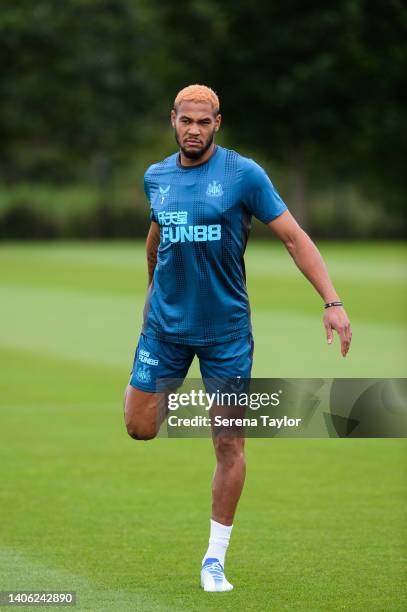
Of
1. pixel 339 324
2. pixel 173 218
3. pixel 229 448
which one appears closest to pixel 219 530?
pixel 229 448

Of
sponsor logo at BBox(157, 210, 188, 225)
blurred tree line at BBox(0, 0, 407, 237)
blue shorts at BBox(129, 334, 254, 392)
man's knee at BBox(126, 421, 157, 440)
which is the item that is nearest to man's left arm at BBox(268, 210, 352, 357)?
sponsor logo at BBox(157, 210, 188, 225)

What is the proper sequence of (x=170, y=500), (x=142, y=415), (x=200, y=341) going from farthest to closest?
1. (x=170, y=500)
2. (x=142, y=415)
3. (x=200, y=341)

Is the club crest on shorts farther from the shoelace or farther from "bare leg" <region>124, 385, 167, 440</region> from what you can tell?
the shoelace

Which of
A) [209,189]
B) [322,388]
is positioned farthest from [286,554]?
Result: [209,189]

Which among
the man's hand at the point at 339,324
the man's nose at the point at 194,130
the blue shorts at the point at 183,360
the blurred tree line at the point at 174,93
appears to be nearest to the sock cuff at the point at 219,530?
the blue shorts at the point at 183,360

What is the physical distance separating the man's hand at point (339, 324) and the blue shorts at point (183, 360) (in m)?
0.57


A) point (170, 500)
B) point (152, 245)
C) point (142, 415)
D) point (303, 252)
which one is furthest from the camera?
point (170, 500)

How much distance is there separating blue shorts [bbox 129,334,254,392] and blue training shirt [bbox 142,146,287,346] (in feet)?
0.15

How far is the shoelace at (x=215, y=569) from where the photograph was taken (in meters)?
6.28

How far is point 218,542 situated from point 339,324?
4.10 feet

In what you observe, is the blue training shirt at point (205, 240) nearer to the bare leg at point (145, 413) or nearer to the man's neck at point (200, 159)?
the man's neck at point (200, 159)

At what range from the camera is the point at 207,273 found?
6.25 metres

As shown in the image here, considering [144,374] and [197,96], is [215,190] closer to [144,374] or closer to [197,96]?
[197,96]

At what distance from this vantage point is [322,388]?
5.97 m
